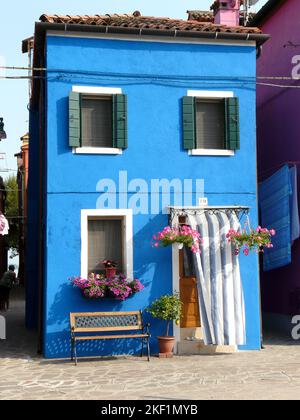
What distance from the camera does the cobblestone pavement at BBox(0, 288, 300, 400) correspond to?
27.0 ft

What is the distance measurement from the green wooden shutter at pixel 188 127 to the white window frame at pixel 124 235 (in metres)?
1.79

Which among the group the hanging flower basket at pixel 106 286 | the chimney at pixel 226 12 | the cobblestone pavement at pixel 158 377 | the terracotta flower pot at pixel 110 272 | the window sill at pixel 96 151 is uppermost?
the chimney at pixel 226 12

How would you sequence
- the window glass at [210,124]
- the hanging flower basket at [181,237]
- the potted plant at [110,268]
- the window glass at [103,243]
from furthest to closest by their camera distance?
1. the window glass at [210,124]
2. the window glass at [103,243]
3. the potted plant at [110,268]
4. the hanging flower basket at [181,237]

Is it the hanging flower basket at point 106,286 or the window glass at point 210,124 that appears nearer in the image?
the hanging flower basket at point 106,286

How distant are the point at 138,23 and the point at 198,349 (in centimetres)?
655

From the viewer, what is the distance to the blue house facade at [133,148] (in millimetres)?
11805

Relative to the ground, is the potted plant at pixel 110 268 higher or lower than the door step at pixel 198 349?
higher

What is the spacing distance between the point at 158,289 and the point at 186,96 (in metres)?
3.90

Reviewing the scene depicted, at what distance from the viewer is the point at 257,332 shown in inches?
484

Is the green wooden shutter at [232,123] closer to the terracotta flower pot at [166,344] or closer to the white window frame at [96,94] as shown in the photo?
the white window frame at [96,94]

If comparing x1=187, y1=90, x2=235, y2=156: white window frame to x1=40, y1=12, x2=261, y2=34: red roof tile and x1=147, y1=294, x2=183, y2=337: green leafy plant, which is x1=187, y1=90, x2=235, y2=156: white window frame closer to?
x1=40, y1=12, x2=261, y2=34: red roof tile

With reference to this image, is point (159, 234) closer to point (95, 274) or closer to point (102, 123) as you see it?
point (95, 274)

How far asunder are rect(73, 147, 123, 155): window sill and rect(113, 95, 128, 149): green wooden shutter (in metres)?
0.11

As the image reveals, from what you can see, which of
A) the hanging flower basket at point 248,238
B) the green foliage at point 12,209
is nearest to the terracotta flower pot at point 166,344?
the hanging flower basket at point 248,238
